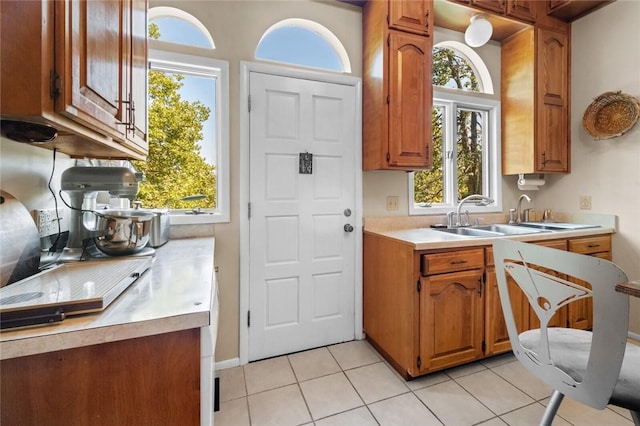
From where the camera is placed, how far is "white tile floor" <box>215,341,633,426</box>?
59.0 inches

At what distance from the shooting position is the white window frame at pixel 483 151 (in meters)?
2.60

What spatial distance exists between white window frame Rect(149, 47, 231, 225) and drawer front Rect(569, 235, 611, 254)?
8.59 ft

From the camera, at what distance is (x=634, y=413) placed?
0.93 meters

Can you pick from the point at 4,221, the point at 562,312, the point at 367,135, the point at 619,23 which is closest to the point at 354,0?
the point at 367,135

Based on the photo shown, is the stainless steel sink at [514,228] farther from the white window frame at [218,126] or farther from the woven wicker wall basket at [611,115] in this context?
the white window frame at [218,126]

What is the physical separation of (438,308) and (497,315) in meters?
0.50

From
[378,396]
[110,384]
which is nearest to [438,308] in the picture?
[378,396]

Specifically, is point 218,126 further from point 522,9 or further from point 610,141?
point 610,141

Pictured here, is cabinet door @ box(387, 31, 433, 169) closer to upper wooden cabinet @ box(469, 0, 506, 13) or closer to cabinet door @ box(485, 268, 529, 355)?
upper wooden cabinet @ box(469, 0, 506, 13)

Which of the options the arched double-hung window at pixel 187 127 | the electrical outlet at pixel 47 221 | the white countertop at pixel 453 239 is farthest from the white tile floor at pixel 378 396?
the electrical outlet at pixel 47 221

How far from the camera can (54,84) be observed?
2.30 ft

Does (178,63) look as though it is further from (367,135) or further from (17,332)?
(17,332)

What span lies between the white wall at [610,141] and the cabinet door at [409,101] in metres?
1.66

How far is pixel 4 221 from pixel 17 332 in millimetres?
520
